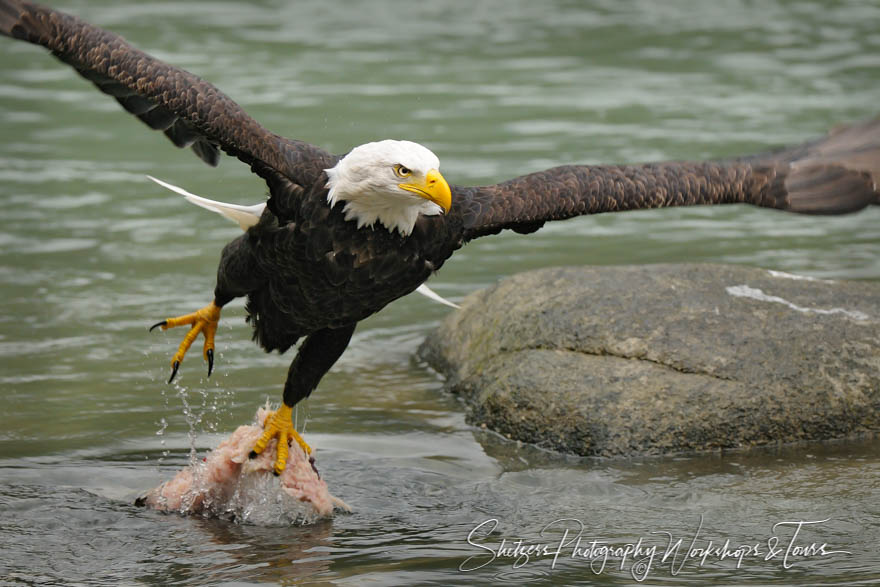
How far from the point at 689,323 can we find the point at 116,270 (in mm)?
4319

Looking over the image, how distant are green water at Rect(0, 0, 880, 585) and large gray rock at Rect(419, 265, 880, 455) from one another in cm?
14

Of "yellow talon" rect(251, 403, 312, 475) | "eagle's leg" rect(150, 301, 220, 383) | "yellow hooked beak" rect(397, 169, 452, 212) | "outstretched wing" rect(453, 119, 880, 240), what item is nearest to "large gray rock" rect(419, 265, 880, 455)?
"outstretched wing" rect(453, 119, 880, 240)

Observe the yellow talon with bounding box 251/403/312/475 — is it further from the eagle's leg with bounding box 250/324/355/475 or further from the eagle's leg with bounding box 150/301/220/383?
the eagle's leg with bounding box 150/301/220/383

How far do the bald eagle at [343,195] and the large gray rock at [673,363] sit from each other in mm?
764

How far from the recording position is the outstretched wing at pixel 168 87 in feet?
18.8

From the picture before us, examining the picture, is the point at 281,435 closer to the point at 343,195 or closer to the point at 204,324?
the point at 204,324

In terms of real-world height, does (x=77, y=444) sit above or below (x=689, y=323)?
below

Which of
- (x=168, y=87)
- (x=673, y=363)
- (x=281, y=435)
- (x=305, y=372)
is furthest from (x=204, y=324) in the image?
(x=673, y=363)

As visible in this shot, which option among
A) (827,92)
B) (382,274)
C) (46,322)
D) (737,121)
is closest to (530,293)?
(382,274)

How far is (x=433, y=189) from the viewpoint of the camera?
5.30 metres

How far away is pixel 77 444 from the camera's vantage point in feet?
21.8

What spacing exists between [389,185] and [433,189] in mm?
176

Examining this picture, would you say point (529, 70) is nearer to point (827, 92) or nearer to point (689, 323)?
point (827, 92)

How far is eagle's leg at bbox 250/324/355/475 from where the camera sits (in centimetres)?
630
